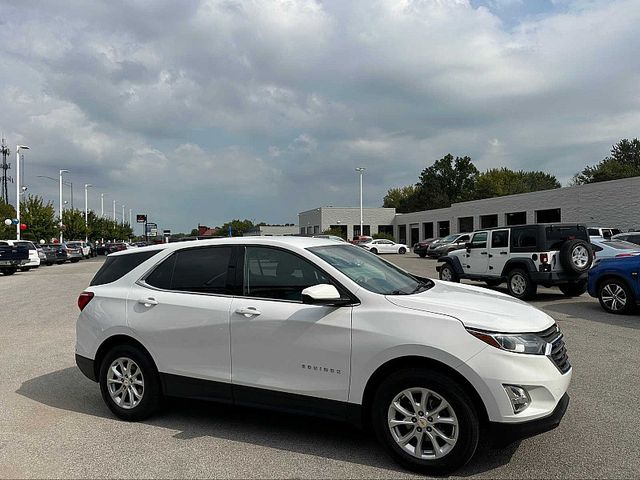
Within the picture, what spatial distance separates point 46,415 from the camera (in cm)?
515

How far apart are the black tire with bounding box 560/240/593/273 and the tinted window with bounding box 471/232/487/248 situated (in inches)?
90.7

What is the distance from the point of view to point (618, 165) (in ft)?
216

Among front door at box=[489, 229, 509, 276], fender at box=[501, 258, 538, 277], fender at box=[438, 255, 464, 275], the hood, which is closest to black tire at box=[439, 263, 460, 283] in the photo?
fender at box=[438, 255, 464, 275]

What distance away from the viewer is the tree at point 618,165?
212 ft

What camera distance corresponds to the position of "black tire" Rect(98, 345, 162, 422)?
15.9 ft

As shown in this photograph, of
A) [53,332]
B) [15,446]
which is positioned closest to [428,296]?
[15,446]

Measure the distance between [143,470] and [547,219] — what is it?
43266 millimetres

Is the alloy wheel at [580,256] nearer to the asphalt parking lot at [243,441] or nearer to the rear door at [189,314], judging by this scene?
the asphalt parking lot at [243,441]

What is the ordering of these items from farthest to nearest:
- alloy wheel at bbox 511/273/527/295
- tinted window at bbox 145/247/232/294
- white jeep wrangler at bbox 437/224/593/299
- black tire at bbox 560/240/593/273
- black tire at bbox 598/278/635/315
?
alloy wheel at bbox 511/273/527/295 < white jeep wrangler at bbox 437/224/593/299 < black tire at bbox 560/240/593/273 < black tire at bbox 598/278/635/315 < tinted window at bbox 145/247/232/294

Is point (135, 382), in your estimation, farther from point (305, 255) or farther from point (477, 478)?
point (477, 478)

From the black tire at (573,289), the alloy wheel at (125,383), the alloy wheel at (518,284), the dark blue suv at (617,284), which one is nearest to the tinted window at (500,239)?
the alloy wheel at (518,284)

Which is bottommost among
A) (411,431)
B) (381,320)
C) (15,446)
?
(15,446)

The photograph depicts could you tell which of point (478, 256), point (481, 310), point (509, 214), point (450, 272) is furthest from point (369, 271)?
point (509, 214)

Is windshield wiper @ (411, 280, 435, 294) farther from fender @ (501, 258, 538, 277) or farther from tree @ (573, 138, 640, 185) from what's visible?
tree @ (573, 138, 640, 185)
